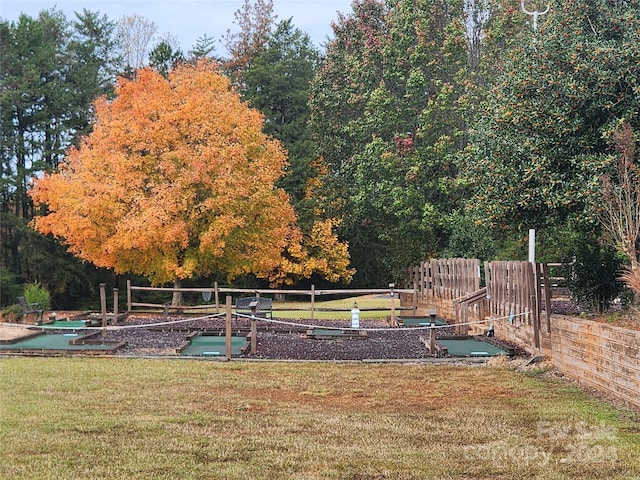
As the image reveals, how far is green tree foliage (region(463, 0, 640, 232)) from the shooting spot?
1414cm

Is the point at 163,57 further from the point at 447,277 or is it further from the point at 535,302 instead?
the point at 535,302

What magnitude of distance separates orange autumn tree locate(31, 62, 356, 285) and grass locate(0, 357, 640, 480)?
621 inches

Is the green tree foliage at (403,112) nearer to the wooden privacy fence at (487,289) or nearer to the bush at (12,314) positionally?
the wooden privacy fence at (487,289)

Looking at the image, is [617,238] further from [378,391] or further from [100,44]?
[100,44]

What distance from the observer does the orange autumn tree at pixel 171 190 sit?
28.1 metres

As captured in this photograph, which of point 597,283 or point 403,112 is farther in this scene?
point 403,112

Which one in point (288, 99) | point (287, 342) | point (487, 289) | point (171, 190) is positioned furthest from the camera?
point (288, 99)

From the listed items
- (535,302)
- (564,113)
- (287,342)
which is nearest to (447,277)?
(287,342)

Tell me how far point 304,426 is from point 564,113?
28.3 ft

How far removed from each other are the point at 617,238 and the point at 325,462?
7.40 metres

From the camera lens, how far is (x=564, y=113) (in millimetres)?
14367

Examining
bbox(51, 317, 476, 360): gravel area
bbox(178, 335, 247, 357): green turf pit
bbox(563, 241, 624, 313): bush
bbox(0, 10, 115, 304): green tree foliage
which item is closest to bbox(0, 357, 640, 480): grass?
bbox(563, 241, 624, 313): bush

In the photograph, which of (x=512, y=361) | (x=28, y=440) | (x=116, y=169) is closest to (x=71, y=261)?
(x=116, y=169)

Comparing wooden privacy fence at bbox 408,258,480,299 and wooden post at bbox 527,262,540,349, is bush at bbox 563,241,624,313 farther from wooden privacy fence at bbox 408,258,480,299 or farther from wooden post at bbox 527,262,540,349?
wooden privacy fence at bbox 408,258,480,299
